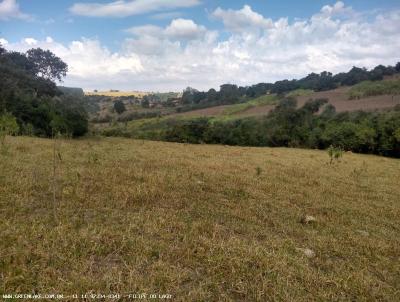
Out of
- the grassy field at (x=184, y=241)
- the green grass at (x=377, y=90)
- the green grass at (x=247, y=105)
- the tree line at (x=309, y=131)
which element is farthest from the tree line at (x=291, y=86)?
the grassy field at (x=184, y=241)

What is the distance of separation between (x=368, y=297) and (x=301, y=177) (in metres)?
11.0

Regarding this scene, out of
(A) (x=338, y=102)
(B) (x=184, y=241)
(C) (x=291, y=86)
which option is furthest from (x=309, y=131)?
(C) (x=291, y=86)

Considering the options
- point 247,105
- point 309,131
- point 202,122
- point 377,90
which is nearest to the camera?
point 309,131

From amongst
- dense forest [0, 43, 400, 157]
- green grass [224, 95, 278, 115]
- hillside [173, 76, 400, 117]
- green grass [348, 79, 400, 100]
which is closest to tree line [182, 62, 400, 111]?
hillside [173, 76, 400, 117]

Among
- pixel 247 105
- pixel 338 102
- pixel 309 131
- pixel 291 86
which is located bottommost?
pixel 309 131

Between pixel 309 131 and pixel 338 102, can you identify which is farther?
pixel 338 102

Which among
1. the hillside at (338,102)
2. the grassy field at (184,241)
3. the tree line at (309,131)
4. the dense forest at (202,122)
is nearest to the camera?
the grassy field at (184,241)

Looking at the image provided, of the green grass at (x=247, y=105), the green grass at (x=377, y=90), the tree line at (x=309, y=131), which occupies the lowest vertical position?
the tree line at (x=309, y=131)

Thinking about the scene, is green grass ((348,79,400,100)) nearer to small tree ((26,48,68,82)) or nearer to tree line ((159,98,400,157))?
tree line ((159,98,400,157))

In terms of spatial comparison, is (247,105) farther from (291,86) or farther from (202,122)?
(202,122)

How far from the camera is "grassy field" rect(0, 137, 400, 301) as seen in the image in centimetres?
434

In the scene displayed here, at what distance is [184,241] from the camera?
5.64m

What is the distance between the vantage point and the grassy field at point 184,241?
434 cm

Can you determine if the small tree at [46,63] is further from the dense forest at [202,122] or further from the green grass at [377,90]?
the green grass at [377,90]
